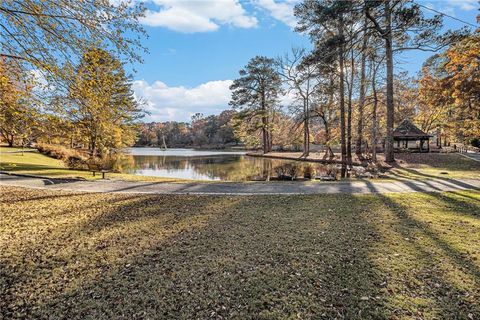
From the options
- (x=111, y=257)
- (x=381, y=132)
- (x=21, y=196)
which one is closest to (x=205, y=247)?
(x=111, y=257)

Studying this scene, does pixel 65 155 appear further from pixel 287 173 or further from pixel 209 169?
pixel 287 173

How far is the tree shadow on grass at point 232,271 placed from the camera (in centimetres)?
278

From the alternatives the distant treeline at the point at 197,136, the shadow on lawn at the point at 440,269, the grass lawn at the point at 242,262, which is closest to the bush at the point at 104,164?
the grass lawn at the point at 242,262

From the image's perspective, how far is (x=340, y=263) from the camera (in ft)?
12.1

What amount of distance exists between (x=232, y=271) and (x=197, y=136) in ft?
249

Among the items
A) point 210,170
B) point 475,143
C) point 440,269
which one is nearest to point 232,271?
point 440,269

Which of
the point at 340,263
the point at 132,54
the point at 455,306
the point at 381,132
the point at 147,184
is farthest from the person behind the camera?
the point at 381,132

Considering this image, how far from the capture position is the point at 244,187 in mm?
9562

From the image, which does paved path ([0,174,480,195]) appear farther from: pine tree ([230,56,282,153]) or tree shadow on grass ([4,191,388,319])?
pine tree ([230,56,282,153])

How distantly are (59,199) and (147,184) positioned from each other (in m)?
3.14

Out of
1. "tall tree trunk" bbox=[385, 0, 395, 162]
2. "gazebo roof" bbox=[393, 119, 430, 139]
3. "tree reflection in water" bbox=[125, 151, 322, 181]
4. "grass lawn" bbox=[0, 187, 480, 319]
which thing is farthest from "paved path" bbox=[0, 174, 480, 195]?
"gazebo roof" bbox=[393, 119, 430, 139]

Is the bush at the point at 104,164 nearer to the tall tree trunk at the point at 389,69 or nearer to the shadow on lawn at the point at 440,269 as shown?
the shadow on lawn at the point at 440,269

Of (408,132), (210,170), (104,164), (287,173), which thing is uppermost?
(408,132)

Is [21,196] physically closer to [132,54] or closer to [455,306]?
[132,54]
